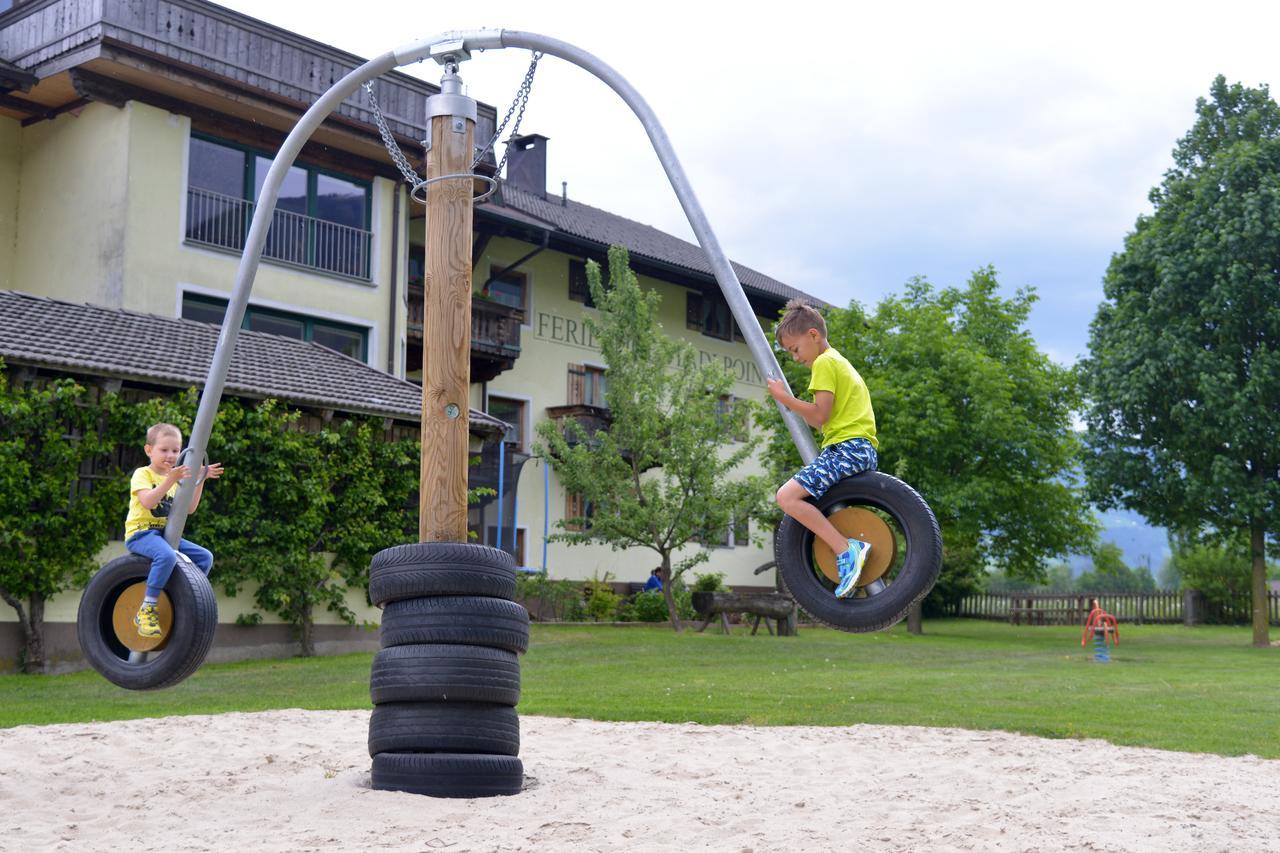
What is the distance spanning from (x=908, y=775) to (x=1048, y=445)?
A: 26.2 m

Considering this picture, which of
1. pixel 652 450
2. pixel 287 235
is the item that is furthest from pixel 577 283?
pixel 287 235

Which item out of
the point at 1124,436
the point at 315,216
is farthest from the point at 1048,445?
the point at 315,216

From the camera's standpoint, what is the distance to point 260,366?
20.6 m

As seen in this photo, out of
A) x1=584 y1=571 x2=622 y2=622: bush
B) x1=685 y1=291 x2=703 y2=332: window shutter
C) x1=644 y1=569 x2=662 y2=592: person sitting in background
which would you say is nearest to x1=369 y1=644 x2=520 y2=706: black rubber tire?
x1=584 y1=571 x2=622 y2=622: bush

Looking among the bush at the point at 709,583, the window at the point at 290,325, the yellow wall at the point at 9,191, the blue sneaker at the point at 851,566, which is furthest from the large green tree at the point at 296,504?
the bush at the point at 709,583

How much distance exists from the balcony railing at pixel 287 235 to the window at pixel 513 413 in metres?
7.58

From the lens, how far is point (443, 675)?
7.92 meters

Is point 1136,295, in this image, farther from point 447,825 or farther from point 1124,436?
point 447,825

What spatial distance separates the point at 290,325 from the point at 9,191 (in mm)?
5780

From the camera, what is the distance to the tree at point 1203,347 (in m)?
30.4

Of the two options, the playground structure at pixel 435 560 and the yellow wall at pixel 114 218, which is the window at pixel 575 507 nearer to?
the yellow wall at pixel 114 218

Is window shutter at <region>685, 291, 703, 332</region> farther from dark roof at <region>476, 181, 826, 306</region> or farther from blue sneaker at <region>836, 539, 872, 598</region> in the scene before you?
blue sneaker at <region>836, 539, 872, 598</region>

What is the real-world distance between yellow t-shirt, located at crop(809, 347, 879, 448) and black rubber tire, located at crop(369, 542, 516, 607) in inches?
116

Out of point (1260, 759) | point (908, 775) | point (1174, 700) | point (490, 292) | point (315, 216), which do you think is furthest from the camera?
point (490, 292)
